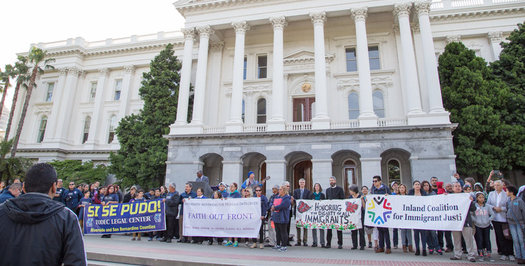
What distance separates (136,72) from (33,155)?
13770 mm

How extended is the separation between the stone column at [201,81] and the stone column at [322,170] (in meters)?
8.95

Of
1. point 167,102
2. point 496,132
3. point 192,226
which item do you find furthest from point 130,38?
point 496,132

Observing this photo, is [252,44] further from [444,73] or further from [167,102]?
[444,73]

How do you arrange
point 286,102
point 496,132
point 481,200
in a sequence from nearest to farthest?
point 481,200, point 496,132, point 286,102

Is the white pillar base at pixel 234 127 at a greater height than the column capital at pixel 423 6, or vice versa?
the column capital at pixel 423 6

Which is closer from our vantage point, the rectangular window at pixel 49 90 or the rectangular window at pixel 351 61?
the rectangular window at pixel 351 61

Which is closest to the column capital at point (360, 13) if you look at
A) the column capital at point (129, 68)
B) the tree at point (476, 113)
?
the tree at point (476, 113)

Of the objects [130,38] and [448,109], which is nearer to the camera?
[448,109]

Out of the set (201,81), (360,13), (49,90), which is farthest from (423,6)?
(49,90)

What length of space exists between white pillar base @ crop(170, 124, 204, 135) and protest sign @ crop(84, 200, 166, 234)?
11.6 m

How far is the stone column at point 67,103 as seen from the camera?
3384cm

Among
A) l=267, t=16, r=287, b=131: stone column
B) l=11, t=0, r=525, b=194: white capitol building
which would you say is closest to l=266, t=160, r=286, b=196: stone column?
l=11, t=0, r=525, b=194: white capitol building

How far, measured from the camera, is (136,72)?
34.7 m

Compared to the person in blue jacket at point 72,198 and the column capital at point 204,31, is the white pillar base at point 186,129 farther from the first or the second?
the person in blue jacket at point 72,198
